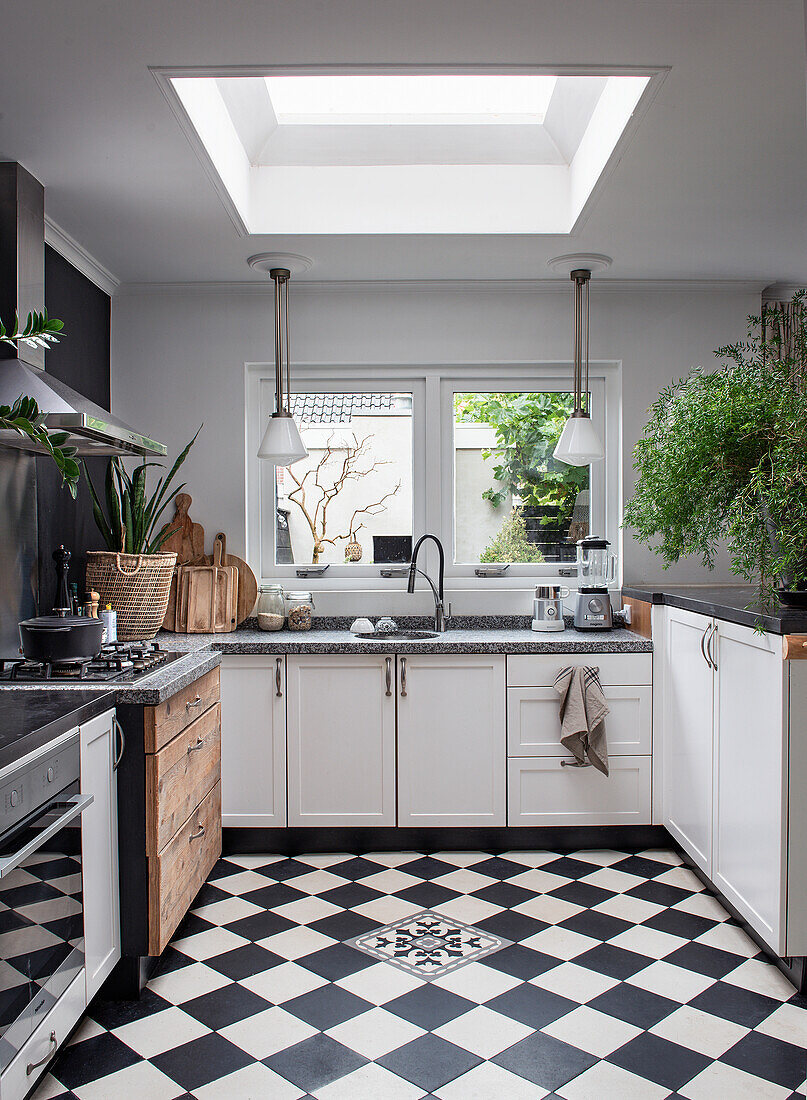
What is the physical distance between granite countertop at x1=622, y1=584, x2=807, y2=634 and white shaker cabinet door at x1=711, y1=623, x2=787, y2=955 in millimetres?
41

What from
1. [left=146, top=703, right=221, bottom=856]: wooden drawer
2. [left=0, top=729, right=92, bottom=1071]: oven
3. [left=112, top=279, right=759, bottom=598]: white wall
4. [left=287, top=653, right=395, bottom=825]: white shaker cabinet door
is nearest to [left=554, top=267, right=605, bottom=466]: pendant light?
[left=112, top=279, right=759, bottom=598]: white wall

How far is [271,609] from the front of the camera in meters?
3.73

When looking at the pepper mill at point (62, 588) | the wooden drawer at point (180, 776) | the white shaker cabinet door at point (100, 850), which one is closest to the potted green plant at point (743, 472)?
the wooden drawer at point (180, 776)

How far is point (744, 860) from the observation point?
2.53 metres

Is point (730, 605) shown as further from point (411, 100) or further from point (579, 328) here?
point (411, 100)

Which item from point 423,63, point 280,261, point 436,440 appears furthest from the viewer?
point 436,440

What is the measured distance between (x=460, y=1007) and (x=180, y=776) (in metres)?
1.03

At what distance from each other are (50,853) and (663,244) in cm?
297

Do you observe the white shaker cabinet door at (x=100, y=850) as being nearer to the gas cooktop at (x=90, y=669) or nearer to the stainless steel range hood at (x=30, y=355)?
the gas cooktop at (x=90, y=669)

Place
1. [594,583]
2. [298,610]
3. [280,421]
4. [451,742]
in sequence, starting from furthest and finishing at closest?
1. [594,583]
2. [298,610]
3. [280,421]
4. [451,742]

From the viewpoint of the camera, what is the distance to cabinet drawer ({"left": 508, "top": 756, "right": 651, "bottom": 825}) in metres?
3.35

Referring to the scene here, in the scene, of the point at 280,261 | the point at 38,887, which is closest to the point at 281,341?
the point at 280,261

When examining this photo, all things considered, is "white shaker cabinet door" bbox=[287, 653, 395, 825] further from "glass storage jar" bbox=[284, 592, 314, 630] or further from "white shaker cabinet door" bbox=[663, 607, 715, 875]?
"white shaker cabinet door" bbox=[663, 607, 715, 875]

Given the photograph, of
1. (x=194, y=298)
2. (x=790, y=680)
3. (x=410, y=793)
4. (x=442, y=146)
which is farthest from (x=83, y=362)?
(x=790, y=680)
